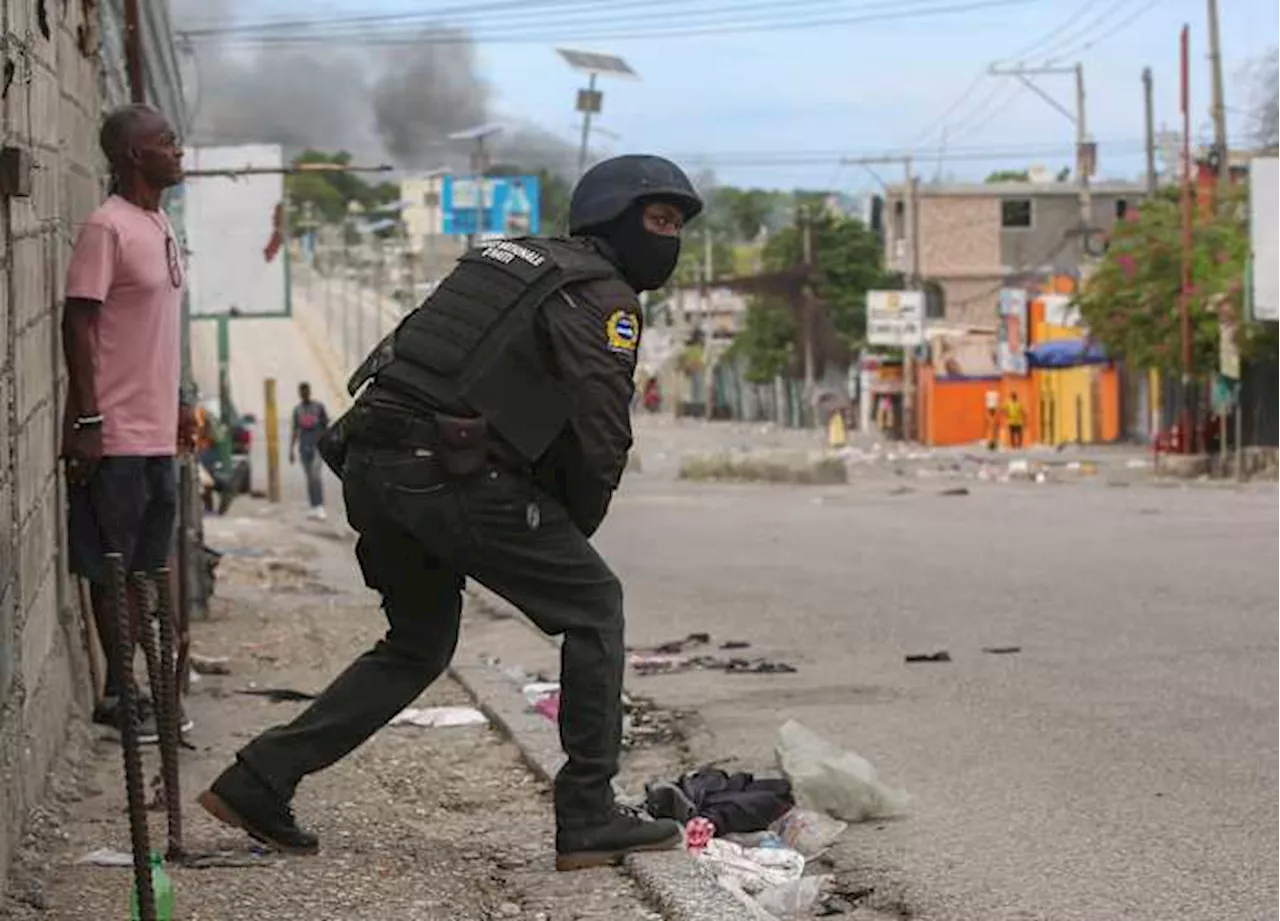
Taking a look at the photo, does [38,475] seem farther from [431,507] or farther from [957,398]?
[957,398]

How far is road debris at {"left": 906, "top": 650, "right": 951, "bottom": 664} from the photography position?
9930 mm

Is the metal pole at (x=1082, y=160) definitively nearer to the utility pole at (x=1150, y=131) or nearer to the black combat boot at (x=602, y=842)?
the utility pole at (x=1150, y=131)

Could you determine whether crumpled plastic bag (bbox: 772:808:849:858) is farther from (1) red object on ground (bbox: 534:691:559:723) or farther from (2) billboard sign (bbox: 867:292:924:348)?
(2) billboard sign (bbox: 867:292:924:348)

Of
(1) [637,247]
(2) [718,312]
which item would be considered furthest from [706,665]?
(2) [718,312]

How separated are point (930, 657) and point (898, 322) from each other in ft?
176

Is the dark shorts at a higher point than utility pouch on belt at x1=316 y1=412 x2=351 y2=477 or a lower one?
lower

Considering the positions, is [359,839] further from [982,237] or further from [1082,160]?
[982,237]

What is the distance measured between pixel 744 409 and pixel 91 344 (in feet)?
305

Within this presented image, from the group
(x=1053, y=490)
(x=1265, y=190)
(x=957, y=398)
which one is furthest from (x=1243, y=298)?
(x=957, y=398)

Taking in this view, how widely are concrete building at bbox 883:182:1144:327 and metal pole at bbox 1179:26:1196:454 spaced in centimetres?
4598

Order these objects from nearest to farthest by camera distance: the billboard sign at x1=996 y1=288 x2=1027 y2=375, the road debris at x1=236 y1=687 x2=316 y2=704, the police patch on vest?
1. the police patch on vest
2. the road debris at x1=236 y1=687 x2=316 y2=704
3. the billboard sign at x1=996 y1=288 x2=1027 y2=375

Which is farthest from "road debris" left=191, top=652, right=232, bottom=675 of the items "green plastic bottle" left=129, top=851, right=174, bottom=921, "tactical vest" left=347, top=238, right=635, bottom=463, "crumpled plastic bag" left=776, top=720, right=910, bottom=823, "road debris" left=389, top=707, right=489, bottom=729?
"green plastic bottle" left=129, top=851, right=174, bottom=921

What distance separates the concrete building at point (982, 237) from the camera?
3378 inches

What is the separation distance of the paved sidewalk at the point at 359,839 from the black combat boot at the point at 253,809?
6cm
